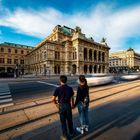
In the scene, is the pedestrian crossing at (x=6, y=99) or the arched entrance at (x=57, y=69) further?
the arched entrance at (x=57, y=69)

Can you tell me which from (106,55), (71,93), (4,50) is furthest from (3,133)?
(4,50)

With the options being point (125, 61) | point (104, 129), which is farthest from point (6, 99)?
point (125, 61)

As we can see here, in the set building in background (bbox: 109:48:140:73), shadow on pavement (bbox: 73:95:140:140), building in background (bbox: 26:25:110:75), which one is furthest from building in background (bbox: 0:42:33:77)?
building in background (bbox: 109:48:140:73)

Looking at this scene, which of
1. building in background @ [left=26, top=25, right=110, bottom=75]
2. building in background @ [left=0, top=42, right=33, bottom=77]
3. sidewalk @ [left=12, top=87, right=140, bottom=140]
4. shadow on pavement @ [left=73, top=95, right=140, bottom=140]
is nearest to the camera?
sidewalk @ [left=12, top=87, right=140, bottom=140]

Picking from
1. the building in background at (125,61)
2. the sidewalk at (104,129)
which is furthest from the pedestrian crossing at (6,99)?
the building in background at (125,61)

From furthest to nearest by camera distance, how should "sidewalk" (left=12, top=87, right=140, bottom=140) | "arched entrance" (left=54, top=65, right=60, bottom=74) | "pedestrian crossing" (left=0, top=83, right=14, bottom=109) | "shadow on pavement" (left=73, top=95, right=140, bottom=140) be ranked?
"arched entrance" (left=54, top=65, right=60, bottom=74), "pedestrian crossing" (left=0, top=83, right=14, bottom=109), "shadow on pavement" (left=73, top=95, right=140, bottom=140), "sidewalk" (left=12, top=87, right=140, bottom=140)

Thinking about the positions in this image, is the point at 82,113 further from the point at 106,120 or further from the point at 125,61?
the point at 125,61

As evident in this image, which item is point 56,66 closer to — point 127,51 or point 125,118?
point 125,118

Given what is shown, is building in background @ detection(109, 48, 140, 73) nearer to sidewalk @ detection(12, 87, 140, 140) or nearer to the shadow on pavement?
the shadow on pavement

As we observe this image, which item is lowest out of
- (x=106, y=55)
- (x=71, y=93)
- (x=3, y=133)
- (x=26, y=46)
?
(x=3, y=133)

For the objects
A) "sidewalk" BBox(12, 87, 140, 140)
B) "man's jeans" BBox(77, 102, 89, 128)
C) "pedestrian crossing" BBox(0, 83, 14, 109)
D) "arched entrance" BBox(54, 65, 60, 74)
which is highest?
"arched entrance" BBox(54, 65, 60, 74)

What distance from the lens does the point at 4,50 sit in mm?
Answer: 75688

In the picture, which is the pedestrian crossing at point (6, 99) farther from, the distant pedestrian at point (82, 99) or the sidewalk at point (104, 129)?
the distant pedestrian at point (82, 99)

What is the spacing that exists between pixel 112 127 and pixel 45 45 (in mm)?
51781
